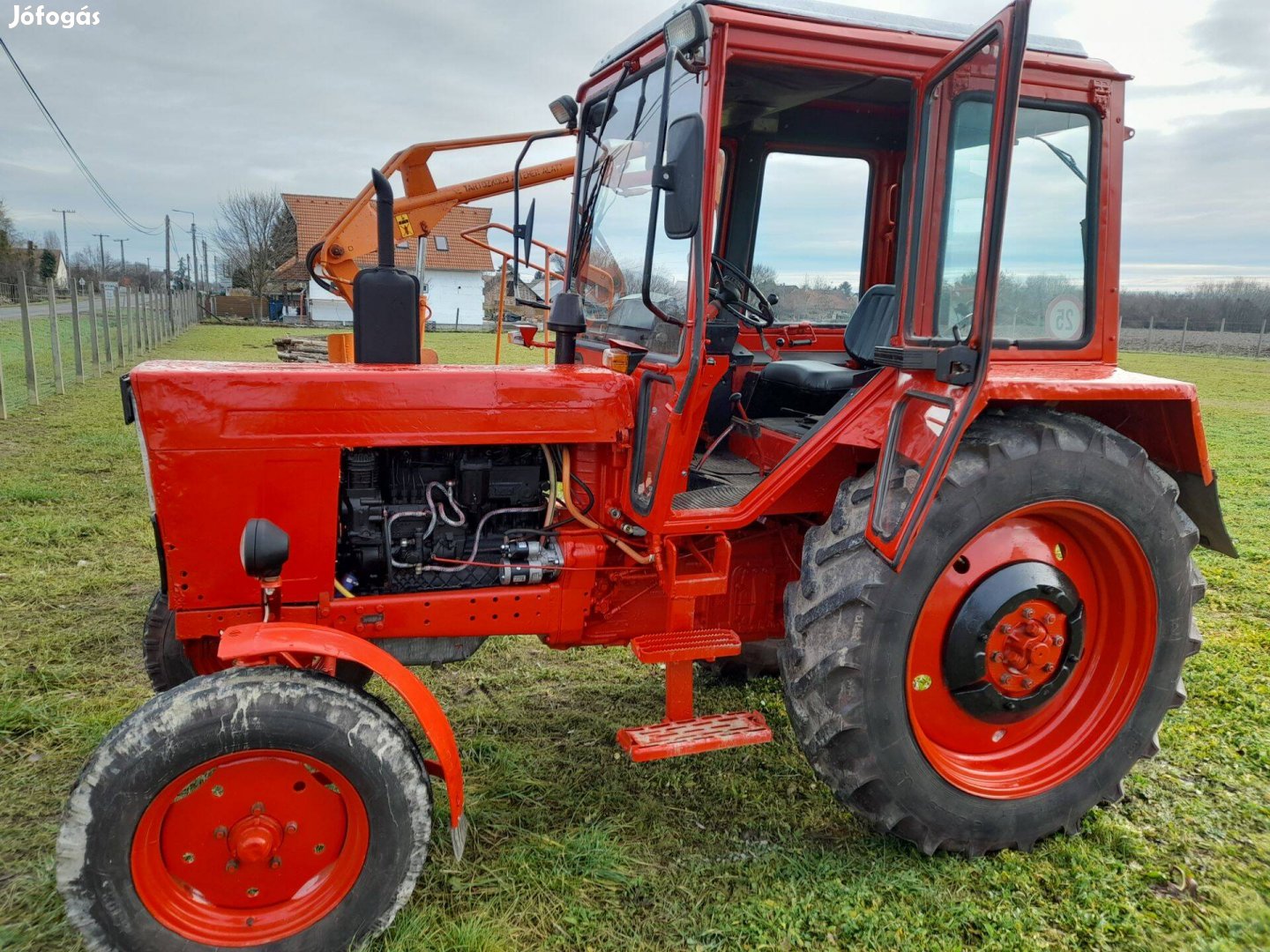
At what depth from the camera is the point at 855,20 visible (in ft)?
8.81

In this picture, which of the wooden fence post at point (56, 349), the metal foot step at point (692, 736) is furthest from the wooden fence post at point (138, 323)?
the metal foot step at point (692, 736)

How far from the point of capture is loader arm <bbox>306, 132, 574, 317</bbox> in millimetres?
7152

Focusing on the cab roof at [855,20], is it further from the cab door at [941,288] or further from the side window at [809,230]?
the side window at [809,230]

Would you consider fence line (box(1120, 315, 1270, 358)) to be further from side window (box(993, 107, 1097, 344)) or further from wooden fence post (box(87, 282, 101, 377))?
side window (box(993, 107, 1097, 344))

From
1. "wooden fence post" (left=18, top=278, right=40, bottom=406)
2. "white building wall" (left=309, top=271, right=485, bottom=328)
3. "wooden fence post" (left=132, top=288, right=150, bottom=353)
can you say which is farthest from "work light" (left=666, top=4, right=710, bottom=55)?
"white building wall" (left=309, top=271, right=485, bottom=328)

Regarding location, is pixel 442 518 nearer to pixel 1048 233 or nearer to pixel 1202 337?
pixel 1048 233

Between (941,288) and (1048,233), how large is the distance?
0.48 m

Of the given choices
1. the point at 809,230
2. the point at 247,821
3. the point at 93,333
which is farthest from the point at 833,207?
the point at 93,333

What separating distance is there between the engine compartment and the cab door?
3.71 ft

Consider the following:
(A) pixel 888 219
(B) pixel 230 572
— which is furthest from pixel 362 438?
(A) pixel 888 219

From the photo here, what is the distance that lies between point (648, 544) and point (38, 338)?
21292 millimetres

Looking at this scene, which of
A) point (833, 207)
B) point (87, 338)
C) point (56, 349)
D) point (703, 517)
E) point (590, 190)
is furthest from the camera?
point (87, 338)

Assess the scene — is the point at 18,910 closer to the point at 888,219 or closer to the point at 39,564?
the point at 39,564

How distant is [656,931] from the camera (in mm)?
2506
